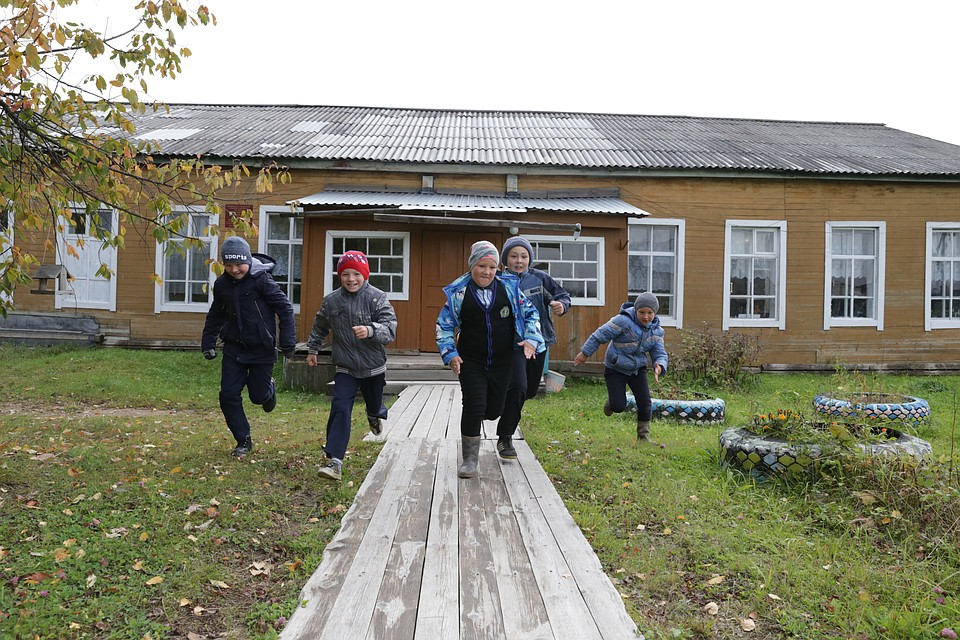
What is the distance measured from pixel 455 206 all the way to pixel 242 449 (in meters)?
6.71

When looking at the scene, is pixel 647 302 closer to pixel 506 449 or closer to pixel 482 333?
pixel 506 449

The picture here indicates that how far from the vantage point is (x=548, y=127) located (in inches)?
667

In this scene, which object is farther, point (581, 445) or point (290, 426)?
point (290, 426)

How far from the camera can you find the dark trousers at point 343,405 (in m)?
4.83

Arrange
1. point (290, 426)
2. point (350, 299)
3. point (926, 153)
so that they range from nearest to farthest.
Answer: point (350, 299), point (290, 426), point (926, 153)

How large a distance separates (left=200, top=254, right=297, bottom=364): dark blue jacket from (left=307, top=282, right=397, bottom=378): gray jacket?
37cm

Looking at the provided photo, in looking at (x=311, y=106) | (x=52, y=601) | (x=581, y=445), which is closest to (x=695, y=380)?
(x=581, y=445)

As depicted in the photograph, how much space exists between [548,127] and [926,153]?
8836 millimetres

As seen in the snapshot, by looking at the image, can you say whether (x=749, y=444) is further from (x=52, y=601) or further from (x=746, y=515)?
(x=52, y=601)

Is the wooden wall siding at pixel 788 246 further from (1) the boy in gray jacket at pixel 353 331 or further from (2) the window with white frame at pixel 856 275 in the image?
(1) the boy in gray jacket at pixel 353 331

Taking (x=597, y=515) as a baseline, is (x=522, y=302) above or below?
above

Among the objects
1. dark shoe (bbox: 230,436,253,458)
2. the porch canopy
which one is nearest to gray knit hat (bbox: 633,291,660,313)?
dark shoe (bbox: 230,436,253,458)

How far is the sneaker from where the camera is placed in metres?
4.57

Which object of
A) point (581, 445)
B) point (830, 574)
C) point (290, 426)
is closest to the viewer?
point (830, 574)
